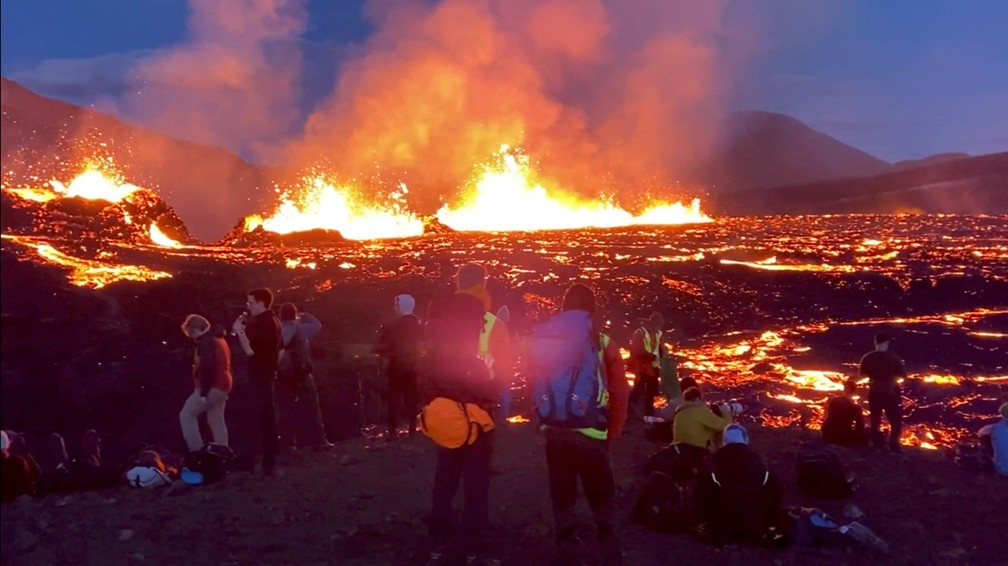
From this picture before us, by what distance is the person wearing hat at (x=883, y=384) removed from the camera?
460 inches

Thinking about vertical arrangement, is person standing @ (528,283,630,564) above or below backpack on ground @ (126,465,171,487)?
above

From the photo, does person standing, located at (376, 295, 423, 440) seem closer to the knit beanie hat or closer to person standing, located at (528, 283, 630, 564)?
the knit beanie hat

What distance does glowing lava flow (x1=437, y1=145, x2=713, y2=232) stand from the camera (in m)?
49.1

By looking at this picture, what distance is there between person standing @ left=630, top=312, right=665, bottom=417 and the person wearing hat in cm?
281

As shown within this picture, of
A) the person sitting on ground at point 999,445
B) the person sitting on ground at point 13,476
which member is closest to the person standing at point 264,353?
the person sitting on ground at point 13,476

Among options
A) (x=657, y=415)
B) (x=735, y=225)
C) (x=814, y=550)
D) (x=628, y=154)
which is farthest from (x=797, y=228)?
(x=628, y=154)

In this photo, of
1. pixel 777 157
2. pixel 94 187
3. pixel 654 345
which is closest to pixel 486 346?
pixel 654 345

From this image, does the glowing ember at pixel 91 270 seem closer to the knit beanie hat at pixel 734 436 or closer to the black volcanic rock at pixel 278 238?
the black volcanic rock at pixel 278 238

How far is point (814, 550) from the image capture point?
24.9 feet

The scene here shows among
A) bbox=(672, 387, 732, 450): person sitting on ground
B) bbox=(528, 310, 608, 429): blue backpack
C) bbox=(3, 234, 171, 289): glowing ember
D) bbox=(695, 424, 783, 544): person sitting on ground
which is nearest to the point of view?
bbox=(528, 310, 608, 429): blue backpack

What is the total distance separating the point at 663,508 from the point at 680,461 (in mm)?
1294

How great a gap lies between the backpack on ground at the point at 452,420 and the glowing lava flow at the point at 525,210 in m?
39.8

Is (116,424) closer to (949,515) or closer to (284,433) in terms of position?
(284,433)

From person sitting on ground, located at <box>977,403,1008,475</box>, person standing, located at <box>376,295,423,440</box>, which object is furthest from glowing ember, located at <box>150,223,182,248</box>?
person sitting on ground, located at <box>977,403,1008,475</box>
